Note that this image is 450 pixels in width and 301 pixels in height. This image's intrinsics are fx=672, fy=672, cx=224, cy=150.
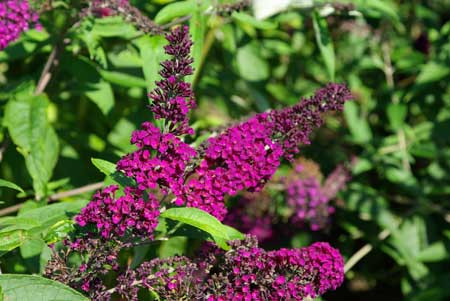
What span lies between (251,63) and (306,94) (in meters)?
0.35

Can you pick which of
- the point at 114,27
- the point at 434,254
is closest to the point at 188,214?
the point at 114,27

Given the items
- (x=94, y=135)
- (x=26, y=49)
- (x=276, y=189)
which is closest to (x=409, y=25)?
(x=276, y=189)

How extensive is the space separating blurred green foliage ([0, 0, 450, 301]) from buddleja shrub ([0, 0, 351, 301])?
23.5 inches

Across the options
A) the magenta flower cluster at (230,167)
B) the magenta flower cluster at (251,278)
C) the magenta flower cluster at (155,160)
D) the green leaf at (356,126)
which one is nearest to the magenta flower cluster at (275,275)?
the magenta flower cluster at (251,278)

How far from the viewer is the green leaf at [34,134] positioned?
2.51 meters

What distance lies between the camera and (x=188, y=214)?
176cm

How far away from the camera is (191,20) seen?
246 cm

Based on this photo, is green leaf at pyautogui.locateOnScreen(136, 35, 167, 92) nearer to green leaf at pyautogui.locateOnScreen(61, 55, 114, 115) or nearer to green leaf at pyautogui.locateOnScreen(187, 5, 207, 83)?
green leaf at pyautogui.locateOnScreen(187, 5, 207, 83)

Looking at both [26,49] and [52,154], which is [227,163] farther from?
[26,49]

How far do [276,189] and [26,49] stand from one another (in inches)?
55.6

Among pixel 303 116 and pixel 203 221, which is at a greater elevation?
pixel 303 116

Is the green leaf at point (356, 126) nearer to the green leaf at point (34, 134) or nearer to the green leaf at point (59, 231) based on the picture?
the green leaf at point (34, 134)

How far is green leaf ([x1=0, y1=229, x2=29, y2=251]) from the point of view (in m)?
1.67

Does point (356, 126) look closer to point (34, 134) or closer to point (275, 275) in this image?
point (34, 134)
